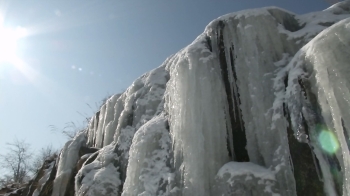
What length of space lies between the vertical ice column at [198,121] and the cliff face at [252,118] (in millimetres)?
18

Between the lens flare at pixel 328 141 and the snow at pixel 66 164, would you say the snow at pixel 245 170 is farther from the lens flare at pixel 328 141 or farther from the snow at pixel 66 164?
the snow at pixel 66 164

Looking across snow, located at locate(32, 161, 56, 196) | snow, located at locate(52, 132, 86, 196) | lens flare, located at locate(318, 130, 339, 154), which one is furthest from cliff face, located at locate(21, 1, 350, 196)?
snow, located at locate(32, 161, 56, 196)

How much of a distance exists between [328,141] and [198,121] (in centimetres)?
223

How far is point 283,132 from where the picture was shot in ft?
14.8

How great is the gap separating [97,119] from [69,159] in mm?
1821

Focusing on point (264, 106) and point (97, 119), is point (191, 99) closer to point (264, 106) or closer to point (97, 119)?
point (264, 106)

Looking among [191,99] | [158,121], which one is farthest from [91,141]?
[191,99]

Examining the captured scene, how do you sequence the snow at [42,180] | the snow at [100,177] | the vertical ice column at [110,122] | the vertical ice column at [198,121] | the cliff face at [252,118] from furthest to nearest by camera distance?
the snow at [42,180] → the vertical ice column at [110,122] → the snow at [100,177] → the vertical ice column at [198,121] → the cliff face at [252,118]


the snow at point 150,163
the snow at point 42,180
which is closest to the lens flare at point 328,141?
the snow at point 150,163

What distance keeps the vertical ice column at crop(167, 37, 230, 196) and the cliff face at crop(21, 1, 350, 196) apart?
2cm

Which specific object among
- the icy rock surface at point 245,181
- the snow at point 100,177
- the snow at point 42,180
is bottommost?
the icy rock surface at point 245,181

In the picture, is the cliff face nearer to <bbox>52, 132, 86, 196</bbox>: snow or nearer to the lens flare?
the lens flare

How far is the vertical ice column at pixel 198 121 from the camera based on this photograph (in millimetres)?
4902

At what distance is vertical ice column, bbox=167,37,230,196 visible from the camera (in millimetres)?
4902
